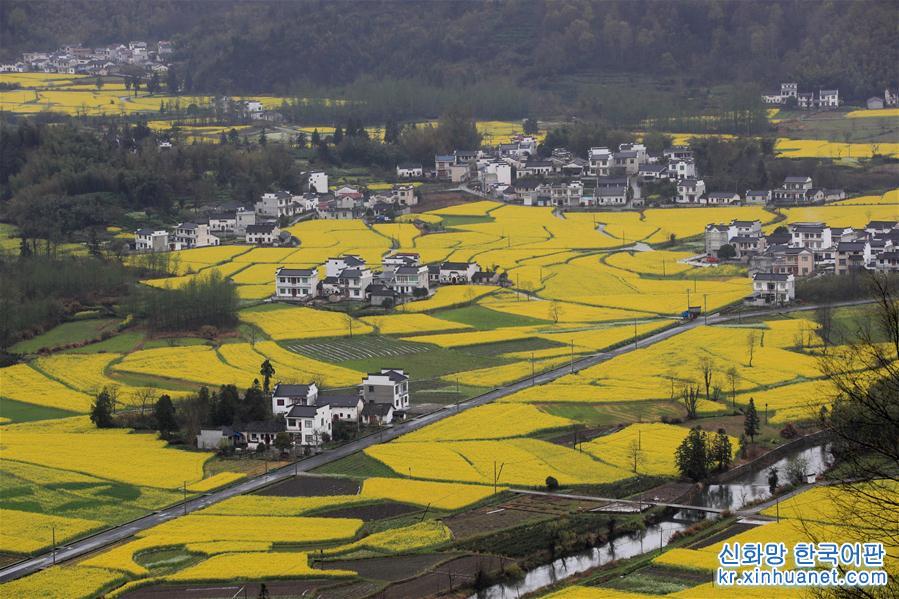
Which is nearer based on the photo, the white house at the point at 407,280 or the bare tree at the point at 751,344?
the bare tree at the point at 751,344

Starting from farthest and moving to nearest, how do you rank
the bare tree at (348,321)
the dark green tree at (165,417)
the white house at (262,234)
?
the white house at (262,234) → the bare tree at (348,321) → the dark green tree at (165,417)

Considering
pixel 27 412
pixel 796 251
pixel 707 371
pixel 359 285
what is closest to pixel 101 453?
pixel 27 412

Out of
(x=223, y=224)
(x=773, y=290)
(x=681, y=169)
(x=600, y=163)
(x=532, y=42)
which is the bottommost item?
(x=773, y=290)

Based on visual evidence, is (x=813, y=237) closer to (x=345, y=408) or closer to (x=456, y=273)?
(x=456, y=273)

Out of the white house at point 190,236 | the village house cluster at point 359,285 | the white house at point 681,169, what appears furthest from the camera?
the white house at point 681,169

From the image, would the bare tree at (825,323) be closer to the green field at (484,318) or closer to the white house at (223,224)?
the green field at (484,318)

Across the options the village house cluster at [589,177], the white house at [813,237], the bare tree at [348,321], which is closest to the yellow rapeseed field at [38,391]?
the bare tree at [348,321]

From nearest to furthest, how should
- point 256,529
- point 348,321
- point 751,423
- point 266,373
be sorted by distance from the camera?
point 256,529, point 751,423, point 266,373, point 348,321
